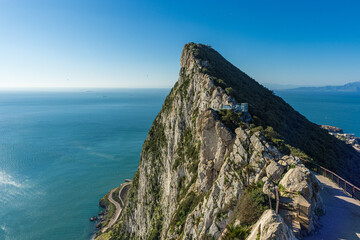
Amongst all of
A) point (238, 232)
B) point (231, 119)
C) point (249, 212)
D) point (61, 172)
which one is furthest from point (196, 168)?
point (61, 172)

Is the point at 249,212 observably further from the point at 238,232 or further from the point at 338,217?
the point at 338,217

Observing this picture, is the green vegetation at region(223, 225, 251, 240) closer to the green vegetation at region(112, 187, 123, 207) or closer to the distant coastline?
the green vegetation at region(112, 187, 123, 207)

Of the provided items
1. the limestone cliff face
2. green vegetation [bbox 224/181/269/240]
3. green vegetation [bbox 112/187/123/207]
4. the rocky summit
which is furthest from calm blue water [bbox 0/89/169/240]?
green vegetation [bbox 224/181/269/240]

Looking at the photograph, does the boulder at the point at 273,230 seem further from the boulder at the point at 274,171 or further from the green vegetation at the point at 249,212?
the boulder at the point at 274,171

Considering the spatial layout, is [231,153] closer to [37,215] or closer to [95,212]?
[95,212]

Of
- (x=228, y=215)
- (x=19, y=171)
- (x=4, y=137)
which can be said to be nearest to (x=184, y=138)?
(x=228, y=215)

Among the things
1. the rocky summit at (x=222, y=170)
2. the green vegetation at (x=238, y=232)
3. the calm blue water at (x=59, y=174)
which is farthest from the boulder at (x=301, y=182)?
the calm blue water at (x=59, y=174)

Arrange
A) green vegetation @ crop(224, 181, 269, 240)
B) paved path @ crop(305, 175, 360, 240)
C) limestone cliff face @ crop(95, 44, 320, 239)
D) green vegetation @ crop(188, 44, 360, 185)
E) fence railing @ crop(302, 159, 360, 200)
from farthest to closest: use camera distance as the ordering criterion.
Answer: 1. green vegetation @ crop(188, 44, 360, 185)
2. limestone cliff face @ crop(95, 44, 320, 239)
3. fence railing @ crop(302, 159, 360, 200)
4. green vegetation @ crop(224, 181, 269, 240)
5. paved path @ crop(305, 175, 360, 240)
